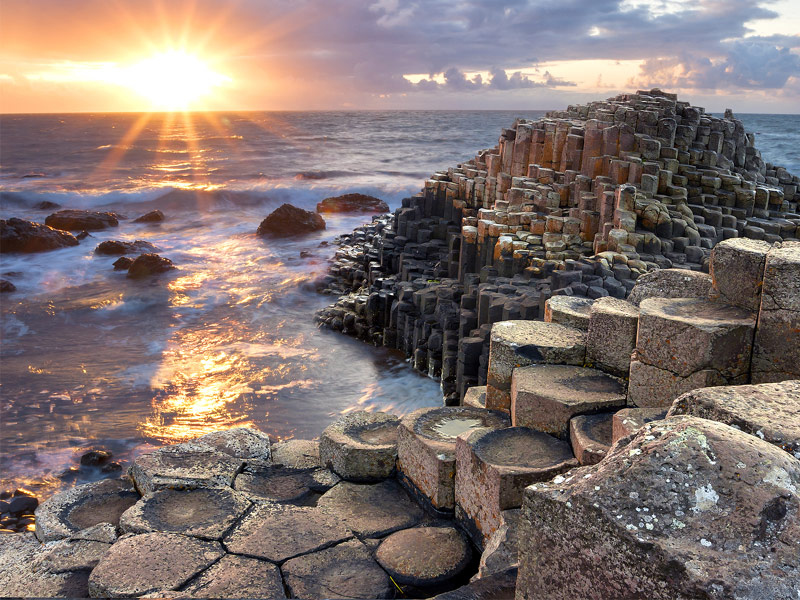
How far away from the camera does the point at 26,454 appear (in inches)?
331

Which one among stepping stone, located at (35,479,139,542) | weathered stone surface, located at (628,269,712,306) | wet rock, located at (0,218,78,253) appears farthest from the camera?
wet rock, located at (0,218,78,253)

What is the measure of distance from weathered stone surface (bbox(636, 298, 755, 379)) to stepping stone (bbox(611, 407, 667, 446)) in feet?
0.94

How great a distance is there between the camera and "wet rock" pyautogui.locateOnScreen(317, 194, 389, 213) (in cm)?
2984

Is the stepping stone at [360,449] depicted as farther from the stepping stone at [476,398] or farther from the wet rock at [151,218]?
the wet rock at [151,218]

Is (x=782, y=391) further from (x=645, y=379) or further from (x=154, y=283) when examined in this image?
(x=154, y=283)

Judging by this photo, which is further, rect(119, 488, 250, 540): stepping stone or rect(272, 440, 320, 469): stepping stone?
rect(272, 440, 320, 469): stepping stone

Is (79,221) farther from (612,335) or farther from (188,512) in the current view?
(612,335)

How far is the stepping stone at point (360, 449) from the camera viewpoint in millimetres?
5262

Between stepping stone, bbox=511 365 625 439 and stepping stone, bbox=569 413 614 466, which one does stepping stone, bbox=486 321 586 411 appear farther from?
stepping stone, bbox=569 413 614 466

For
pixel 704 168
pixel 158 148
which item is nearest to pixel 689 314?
pixel 704 168

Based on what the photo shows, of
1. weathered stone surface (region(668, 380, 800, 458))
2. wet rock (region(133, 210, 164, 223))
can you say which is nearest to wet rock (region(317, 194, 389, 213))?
wet rock (region(133, 210, 164, 223))

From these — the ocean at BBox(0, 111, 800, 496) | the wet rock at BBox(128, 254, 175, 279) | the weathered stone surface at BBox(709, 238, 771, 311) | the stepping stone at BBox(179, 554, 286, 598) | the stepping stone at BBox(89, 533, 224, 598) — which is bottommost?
the ocean at BBox(0, 111, 800, 496)

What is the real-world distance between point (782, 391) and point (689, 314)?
1253mm

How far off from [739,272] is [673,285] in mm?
774
